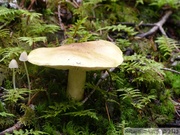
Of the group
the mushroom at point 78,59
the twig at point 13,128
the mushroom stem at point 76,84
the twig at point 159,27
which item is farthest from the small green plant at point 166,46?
the twig at point 13,128

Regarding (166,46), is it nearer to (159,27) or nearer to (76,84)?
(159,27)

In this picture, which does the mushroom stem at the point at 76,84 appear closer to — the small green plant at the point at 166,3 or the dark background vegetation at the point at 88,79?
the dark background vegetation at the point at 88,79

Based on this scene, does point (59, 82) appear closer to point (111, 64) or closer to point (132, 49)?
point (111, 64)

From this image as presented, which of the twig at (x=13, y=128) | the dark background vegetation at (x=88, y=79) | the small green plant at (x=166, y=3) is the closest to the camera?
the twig at (x=13, y=128)

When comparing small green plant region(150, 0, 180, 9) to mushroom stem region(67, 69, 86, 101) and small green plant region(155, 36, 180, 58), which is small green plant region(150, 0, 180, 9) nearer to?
small green plant region(155, 36, 180, 58)

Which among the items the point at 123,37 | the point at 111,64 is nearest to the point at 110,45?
the point at 111,64

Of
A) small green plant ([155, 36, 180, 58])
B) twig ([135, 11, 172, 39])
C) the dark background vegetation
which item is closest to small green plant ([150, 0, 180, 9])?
twig ([135, 11, 172, 39])
